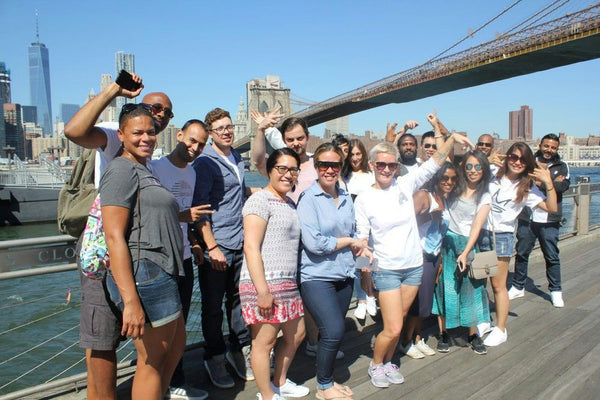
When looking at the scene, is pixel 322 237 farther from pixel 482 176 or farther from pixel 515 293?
pixel 515 293

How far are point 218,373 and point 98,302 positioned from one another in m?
0.88

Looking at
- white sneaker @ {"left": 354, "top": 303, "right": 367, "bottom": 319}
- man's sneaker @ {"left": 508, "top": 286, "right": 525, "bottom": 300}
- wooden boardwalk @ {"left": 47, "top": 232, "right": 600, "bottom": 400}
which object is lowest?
wooden boardwalk @ {"left": 47, "top": 232, "right": 600, "bottom": 400}

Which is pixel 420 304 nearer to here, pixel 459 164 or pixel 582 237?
pixel 459 164

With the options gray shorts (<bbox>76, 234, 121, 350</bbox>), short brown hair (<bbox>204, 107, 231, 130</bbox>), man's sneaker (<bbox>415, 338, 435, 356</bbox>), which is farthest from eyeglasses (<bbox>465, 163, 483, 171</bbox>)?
gray shorts (<bbox>76, 234, 121, 350</bbox>)

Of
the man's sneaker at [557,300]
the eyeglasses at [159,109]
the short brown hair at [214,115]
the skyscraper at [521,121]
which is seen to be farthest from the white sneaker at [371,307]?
the skyscraper at [521,121]

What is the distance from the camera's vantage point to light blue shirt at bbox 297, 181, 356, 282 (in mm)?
2148

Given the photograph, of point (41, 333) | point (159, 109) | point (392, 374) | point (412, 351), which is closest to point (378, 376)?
point (392, 374)

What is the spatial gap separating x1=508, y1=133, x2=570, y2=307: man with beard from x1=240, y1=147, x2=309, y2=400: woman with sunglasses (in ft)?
8.20

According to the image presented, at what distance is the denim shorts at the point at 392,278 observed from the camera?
237 centimetres

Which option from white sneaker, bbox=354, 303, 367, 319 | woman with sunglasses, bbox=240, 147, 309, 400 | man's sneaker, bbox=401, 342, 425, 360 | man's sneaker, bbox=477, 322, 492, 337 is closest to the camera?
woman with sunglasses, bbox=240, 147, 309, 400

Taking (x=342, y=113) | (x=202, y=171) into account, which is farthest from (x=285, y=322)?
(x=342, y=113)

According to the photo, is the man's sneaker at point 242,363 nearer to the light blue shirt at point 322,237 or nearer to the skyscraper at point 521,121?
the light blue shirt at point 322,237

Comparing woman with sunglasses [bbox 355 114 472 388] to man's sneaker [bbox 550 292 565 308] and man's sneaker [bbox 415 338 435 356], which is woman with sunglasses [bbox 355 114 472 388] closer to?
man's sneaker [bbox 415 338 435 356]

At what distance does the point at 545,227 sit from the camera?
387 centimetres
